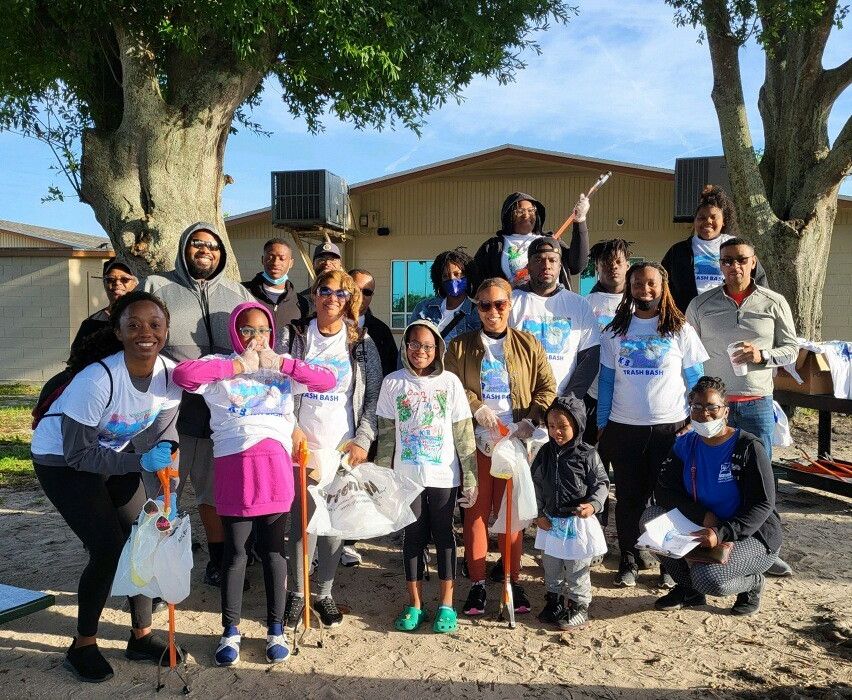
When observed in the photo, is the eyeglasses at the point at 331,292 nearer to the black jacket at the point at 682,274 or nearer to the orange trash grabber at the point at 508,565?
the orange trash grabber at the point at 508,565

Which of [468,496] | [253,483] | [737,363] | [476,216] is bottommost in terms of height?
[468,496]

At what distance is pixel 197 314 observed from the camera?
4.05 metres

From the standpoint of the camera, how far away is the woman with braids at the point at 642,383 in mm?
4047

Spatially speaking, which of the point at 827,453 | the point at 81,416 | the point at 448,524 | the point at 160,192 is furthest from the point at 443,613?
the point at 160,192

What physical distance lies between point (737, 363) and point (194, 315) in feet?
10.7

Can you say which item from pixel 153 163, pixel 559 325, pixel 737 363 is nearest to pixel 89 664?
pixel 559 325

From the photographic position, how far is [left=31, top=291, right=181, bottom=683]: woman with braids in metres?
3.02

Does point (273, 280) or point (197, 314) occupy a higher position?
point (273, 280)

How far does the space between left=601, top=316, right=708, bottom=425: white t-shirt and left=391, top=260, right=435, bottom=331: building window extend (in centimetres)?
1267

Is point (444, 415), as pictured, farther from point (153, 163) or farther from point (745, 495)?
point (153, 163)

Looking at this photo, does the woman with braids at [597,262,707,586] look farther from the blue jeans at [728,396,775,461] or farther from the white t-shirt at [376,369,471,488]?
the white t-shirt at [376,369,471,488]

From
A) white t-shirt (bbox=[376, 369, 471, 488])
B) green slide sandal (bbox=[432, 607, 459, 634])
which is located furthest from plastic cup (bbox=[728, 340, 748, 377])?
green slide sandal (bbox=[432, 607, 459, 634])

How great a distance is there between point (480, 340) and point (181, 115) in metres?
5.41

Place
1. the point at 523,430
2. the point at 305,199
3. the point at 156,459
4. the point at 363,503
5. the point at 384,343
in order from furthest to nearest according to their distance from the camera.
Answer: the point at 305,199 → the point at 384,343 → the point at 523,430 → the point at 363,503 → the point at 156,459
